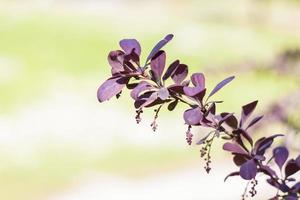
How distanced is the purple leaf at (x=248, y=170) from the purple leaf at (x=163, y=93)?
131 millimetres

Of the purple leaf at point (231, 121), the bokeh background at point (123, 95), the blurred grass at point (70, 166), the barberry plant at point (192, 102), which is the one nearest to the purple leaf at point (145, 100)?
the barberry plant at point (192, 102)

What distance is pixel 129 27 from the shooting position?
47.1ft

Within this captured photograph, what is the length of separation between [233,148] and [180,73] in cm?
13

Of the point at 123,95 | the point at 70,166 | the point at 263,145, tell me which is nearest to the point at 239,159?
the point at 263,145

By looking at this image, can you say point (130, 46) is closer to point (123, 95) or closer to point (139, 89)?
point (139, 89)

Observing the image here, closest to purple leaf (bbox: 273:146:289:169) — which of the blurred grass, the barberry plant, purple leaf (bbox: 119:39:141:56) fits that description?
the barberry plant

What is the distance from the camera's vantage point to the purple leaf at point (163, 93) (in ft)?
3.06

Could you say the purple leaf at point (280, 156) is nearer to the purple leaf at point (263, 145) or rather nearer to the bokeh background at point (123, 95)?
the purple leaf at point (263, 145)

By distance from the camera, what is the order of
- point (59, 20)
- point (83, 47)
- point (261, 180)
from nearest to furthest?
point (261, 180), point (83, 47), point (59, 20)

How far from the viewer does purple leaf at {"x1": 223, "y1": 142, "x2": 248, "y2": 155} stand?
958mm

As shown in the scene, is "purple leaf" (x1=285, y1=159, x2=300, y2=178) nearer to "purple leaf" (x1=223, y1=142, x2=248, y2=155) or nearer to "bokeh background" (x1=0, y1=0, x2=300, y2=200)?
"purple leaf" (x1=223, y1=142, x2=248, y2=155)

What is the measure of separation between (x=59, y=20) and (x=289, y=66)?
1128cm

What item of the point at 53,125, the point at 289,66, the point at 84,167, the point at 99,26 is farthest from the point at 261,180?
the point at 99,26

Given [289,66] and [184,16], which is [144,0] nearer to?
[184,16]
